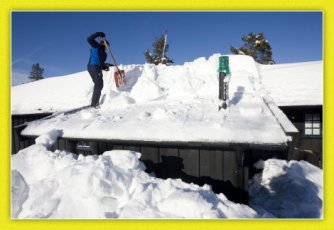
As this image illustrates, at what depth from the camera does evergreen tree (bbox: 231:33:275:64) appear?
2659cm

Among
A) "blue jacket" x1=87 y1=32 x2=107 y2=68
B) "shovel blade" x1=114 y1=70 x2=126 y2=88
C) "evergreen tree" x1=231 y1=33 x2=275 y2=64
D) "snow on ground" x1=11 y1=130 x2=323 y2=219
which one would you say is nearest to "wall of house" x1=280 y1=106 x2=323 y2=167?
"shovel blade" x1=114 y1=70 x2=126 y2=88

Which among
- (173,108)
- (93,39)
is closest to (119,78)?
(93,39)

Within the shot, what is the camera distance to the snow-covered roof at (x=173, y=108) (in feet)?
14.7

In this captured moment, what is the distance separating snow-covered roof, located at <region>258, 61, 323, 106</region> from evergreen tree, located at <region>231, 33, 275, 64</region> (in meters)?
15.9

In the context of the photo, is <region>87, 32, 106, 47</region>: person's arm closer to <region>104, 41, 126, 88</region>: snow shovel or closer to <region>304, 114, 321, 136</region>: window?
<region>104, 41, 126, 88</region>: snow shovel

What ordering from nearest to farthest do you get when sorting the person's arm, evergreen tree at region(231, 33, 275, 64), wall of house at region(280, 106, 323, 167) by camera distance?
the person's arm, wall of house at region(280, 106, 323, 167), evergreen tree at region(231, 33, 275, 64)

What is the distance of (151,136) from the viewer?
15.6ft

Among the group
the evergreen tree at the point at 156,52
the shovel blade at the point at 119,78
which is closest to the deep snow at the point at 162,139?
the shovel blade at the point at 119,78

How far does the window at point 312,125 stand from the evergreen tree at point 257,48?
18143 millimetres

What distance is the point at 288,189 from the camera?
24.1 ft

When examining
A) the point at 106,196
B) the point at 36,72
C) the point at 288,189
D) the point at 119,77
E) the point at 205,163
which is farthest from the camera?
the point at 36,72

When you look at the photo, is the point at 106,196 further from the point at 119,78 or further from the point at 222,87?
the point at 119,78

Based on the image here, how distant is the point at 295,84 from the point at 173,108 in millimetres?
5829

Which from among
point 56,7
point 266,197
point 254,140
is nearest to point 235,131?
point 254,140
